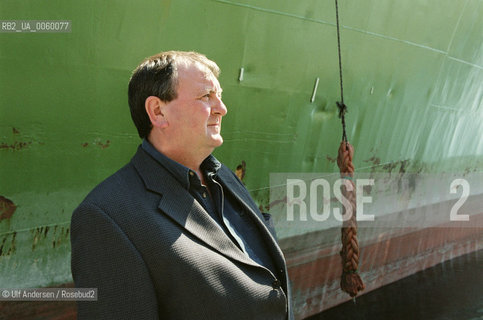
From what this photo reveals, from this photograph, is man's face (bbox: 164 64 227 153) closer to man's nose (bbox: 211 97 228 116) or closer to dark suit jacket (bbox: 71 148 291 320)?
man's nose (bbox: 211 97 228 116)

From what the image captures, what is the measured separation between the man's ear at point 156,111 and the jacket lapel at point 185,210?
13cm

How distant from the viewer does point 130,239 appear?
1.39 meters

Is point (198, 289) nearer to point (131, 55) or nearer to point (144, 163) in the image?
point (144, 163)

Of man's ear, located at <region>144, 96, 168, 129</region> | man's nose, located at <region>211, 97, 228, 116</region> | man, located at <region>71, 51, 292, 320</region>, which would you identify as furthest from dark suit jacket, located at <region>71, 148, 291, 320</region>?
man's nose, located at <region>211, 97, 228, 116</region>

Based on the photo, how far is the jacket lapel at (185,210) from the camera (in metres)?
1.48

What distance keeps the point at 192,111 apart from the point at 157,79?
15 centimetres

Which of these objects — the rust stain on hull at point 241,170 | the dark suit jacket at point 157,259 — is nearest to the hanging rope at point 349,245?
the rust stain on hull at point 241,170

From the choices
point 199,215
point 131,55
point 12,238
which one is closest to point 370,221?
point 131,55

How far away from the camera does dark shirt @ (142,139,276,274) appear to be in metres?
1.57

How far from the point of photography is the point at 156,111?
1598mm

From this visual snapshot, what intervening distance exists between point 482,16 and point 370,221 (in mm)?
3109
